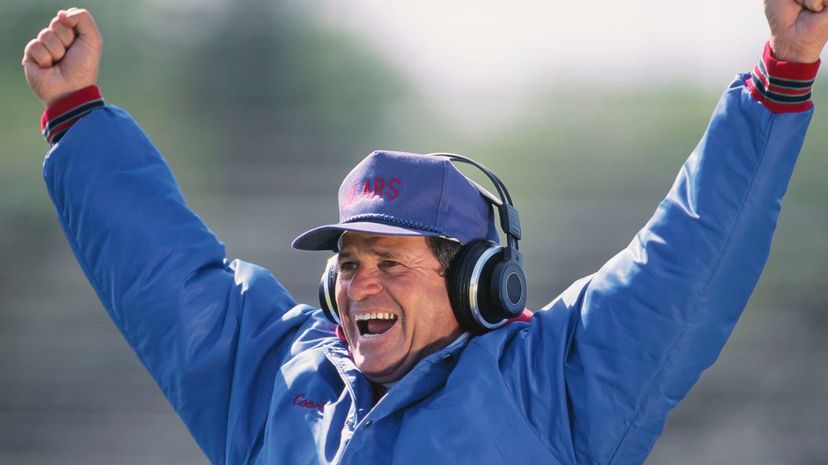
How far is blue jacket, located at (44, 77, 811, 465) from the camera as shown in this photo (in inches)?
59.6

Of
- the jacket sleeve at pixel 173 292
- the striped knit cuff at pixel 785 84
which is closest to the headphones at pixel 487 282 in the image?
the jacket sleeve at pixel 173 292

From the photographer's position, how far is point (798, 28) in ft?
4.75

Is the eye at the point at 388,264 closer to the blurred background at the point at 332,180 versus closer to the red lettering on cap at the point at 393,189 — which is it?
the red lettering on cap at the point at 393,189

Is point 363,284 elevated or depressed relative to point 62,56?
depressed

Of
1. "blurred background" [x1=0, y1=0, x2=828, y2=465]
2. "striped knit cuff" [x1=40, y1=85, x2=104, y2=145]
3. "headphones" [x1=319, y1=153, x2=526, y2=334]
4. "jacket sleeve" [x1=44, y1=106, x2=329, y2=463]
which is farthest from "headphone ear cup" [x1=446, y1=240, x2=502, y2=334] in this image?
"blurred background" [x1=0, y1=0, x2=828, y2=465]

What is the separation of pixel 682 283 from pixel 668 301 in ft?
0.10

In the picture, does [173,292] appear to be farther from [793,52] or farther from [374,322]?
[793,52]

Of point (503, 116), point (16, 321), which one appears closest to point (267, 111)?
point (503, 116)

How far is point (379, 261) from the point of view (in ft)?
5.83

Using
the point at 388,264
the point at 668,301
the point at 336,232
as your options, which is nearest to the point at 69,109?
the point at 336,232

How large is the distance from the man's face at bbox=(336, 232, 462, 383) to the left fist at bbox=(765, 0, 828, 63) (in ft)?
1.91

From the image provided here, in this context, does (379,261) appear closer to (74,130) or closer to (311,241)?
(311,241)

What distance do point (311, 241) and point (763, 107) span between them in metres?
0.71

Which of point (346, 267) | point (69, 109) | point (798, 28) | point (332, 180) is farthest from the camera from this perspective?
point (332, 180)
